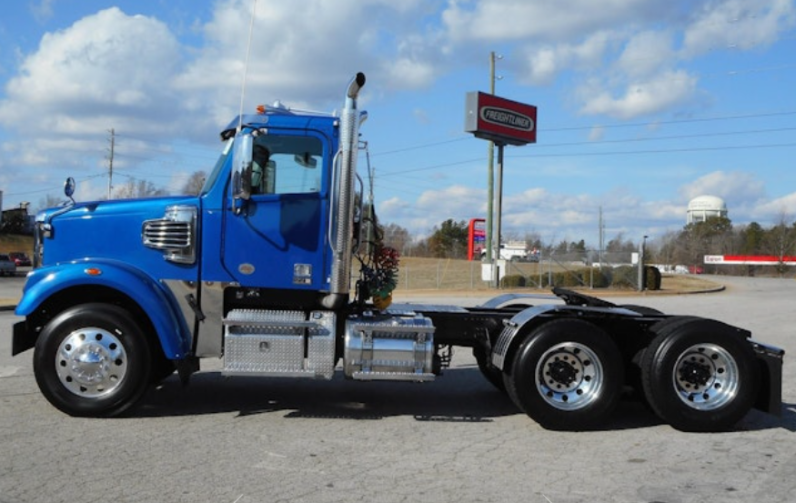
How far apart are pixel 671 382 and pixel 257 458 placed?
148 inches

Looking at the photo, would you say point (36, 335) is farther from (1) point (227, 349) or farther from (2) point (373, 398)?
(2) point (373, 398)

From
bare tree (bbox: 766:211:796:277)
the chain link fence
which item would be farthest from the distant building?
the chain link fence

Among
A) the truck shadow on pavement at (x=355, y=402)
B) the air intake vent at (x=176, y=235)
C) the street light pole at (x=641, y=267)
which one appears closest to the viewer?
the air intake vent at (x=176, y=235)

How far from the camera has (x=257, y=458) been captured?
5617 millimetres

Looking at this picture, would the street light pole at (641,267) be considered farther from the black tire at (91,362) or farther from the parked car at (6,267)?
the parked car at (6,267)

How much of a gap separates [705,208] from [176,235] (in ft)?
443

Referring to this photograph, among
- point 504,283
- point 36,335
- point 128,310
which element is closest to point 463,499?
point 128,310

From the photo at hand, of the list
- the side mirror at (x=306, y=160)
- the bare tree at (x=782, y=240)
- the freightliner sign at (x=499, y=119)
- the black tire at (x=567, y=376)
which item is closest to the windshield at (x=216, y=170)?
the side mirror at (x=306, y=160)

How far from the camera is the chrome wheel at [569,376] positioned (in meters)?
6.75

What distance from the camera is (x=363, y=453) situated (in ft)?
19.1

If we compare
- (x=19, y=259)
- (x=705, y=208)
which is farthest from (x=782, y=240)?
(x=19, y=259)

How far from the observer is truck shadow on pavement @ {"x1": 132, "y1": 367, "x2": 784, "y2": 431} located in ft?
23.7

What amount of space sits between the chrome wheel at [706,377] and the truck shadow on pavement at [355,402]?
493 mm

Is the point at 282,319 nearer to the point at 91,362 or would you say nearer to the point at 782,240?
the point at 91,362
